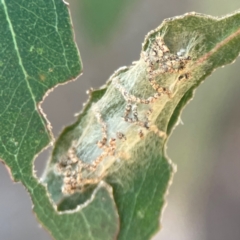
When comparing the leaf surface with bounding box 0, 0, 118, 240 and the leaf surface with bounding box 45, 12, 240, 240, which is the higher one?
the leaf surface with bounding box 0, 0, 118, 240

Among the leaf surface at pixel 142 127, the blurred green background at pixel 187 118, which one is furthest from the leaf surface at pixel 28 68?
the blurred green background at pixel 187 118

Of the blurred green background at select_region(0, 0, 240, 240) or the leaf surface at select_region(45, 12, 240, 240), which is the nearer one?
the leaf surface at select_region(45, 12, 240, 240)

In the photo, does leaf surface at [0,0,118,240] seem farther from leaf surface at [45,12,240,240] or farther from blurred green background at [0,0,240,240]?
blurred green background at [0,0,240,240]

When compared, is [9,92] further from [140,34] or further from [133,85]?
[140,34]

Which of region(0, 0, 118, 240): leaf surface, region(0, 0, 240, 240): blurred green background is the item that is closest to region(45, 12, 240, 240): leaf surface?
region(0, 0, 118, 240): leaf surface

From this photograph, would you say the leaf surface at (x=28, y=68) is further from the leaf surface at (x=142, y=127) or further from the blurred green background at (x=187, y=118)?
the blurred green background at (x=187, y=118)

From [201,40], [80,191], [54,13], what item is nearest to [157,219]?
[80,191]

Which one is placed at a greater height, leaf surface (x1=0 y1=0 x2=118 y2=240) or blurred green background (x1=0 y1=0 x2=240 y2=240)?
leaf surface (x1=0 y1=0 x2=118 y2=240)

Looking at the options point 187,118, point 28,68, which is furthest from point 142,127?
point 187,118
